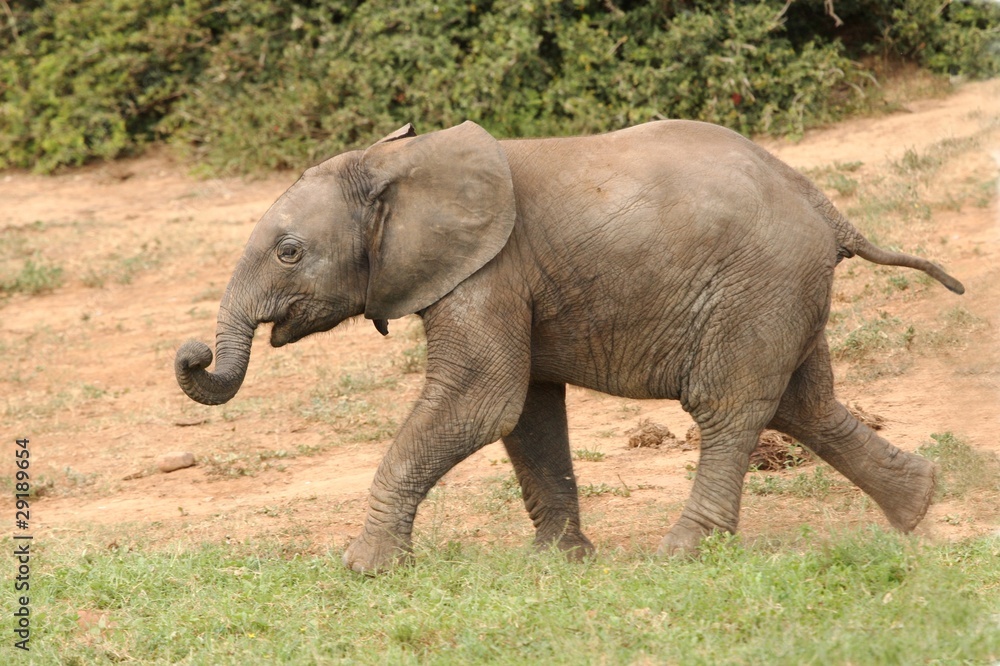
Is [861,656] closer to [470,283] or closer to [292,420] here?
[470,283]

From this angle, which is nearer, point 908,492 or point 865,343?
point 908,492

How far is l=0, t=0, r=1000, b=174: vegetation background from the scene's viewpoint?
12.5 m

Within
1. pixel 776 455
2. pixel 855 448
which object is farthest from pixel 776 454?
pixel 855 448

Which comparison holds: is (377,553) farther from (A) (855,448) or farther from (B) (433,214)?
(A) (855,448)

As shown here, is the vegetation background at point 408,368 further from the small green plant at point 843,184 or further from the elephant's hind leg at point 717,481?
the elephant's hind leg at point 717,481

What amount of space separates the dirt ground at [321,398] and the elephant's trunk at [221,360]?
3.87ft

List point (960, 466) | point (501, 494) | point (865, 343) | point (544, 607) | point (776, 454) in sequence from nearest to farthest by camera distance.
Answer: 1. point (544, 607)
2. point (960, 466)
3. point (501, 494)
4. point (776, 454)
5. point (865, 343)

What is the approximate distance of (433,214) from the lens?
18.7 ft

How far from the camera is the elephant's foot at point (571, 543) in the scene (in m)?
6.26

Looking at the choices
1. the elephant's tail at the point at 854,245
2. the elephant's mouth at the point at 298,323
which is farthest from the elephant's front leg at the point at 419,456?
the elephant's tail at the point at 854,245

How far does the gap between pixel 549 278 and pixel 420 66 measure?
8112mm

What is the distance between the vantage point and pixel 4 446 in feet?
28.9

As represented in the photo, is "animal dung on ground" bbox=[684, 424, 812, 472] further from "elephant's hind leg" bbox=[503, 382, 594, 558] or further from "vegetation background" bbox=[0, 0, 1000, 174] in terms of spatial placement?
"vegetation background" bbox=[0, 0, 1000, 174]

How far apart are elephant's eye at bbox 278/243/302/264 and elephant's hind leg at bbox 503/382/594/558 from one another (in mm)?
1276
